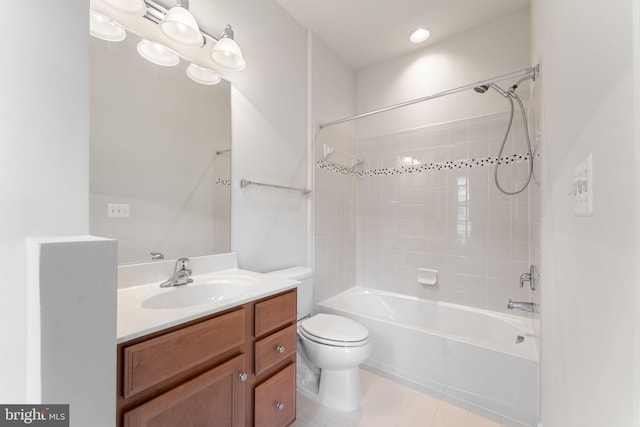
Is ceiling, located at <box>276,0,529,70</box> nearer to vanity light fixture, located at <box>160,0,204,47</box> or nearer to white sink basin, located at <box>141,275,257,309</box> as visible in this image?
vanity light fixture, located at <box>160,0,204,47</box>

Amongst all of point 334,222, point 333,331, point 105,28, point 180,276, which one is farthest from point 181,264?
Answer: point 334,222

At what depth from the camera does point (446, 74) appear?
2.30m

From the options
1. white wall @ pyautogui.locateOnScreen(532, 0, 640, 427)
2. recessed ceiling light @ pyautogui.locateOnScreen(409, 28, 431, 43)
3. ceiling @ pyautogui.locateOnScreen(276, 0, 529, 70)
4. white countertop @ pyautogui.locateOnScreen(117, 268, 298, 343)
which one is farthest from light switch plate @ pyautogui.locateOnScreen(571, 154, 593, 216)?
recessed ceiling light @ pyautogui.locateOnScreen(409, 28, 431, 43)

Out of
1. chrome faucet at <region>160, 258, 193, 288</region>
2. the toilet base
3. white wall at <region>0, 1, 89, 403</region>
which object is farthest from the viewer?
the toilet base

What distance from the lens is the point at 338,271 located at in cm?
250

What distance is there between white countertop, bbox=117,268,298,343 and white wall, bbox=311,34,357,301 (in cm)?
93

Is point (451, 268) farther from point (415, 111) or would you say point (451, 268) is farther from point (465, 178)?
point (415, 111)

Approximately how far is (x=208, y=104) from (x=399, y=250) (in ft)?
6.64

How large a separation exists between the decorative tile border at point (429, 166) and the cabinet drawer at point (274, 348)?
1.44 m

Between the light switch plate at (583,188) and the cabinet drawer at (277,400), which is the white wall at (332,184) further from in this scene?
the light switch plate at (583,188)

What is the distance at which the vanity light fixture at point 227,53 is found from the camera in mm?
1463

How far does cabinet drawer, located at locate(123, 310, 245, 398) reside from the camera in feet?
2.51

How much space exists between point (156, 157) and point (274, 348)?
112 cm

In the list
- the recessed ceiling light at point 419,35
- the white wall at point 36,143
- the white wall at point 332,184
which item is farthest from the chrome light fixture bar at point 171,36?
the recessed ceiling light at point 419,35
